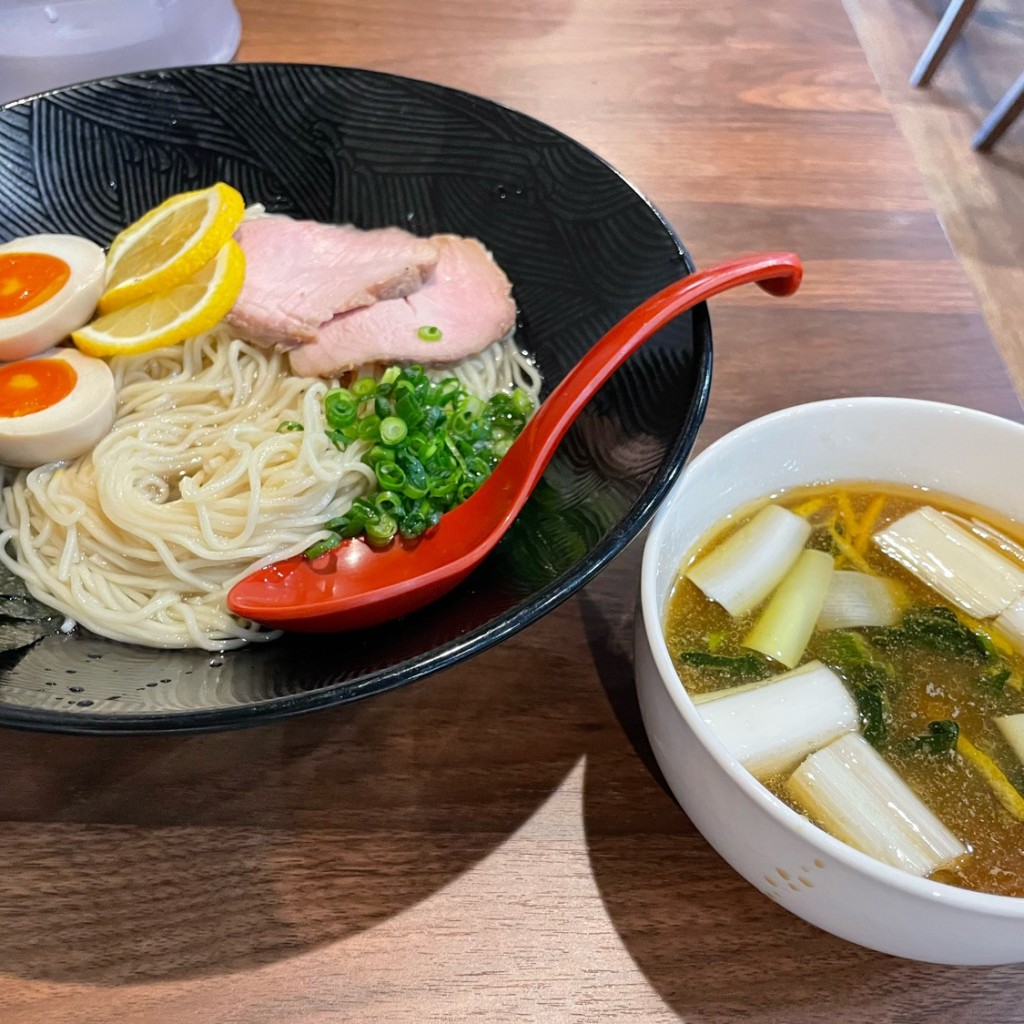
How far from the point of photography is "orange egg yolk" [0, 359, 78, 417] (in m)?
1.25

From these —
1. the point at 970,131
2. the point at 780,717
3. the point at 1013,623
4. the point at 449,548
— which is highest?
the point at 970,131

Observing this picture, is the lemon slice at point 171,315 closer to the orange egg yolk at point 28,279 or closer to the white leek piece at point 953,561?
the orange egg yolk at point 28,279

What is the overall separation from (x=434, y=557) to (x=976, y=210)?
10.1 feet

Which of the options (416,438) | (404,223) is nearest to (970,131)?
(404,223)

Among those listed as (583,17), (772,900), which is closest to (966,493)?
(772,900)

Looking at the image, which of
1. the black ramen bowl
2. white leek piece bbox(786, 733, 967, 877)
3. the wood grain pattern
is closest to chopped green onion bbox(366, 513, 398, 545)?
the black ramen bowl

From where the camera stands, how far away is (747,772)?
31.7 inches

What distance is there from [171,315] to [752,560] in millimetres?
948

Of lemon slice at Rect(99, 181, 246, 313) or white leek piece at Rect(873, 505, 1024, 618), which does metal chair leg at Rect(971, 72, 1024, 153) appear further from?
lemon slice at Rect(99, 181, 246, 313)

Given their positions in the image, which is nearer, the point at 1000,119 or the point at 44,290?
the point at 44,290

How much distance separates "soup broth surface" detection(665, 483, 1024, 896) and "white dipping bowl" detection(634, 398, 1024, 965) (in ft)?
0.09

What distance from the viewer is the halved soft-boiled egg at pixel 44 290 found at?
1298 mm

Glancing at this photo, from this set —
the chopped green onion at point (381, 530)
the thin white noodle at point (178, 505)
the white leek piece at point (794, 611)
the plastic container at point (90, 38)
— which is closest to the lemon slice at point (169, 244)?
the thin white noodle at point (178, 505)

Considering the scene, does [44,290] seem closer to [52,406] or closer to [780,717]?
[52,406]
